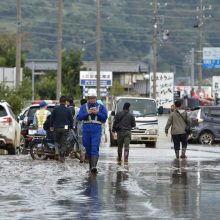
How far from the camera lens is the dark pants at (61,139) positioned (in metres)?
25.3

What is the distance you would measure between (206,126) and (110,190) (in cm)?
2456

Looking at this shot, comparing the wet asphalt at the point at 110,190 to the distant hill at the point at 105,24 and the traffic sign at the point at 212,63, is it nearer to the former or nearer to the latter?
the traffic sign at the point at 212,63

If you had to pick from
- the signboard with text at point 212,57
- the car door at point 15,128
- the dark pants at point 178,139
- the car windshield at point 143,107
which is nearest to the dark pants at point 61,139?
the car door at point 15,128

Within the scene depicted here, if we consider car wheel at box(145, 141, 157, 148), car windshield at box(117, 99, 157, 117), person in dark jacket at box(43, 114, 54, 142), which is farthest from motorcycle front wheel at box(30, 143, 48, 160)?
car wheel at box(145, 141, 157, 148)

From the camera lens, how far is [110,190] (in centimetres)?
1780

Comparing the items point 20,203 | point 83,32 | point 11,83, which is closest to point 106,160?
point 20,203

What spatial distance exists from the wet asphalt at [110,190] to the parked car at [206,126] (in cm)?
1559

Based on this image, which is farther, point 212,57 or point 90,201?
point 212,57

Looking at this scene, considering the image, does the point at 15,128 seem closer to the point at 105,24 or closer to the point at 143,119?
the point at 143,119

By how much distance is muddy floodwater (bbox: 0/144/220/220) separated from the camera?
47.5ft

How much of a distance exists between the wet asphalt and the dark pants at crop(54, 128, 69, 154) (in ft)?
1.35

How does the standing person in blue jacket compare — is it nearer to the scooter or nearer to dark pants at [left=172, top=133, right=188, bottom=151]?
the scooter

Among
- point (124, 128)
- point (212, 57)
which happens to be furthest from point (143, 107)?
point (212, 57)

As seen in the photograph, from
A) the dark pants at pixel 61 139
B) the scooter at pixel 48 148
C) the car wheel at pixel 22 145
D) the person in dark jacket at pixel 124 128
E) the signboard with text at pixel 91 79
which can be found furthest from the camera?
the signboard with text at pixel 91 79
